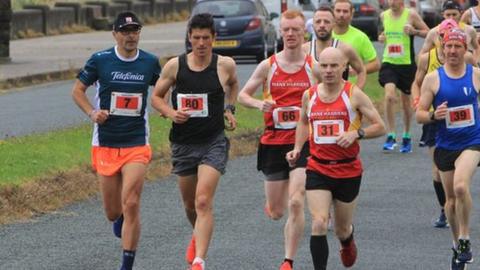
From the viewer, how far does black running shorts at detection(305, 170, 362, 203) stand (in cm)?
974

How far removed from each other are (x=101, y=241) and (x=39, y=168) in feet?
10.6

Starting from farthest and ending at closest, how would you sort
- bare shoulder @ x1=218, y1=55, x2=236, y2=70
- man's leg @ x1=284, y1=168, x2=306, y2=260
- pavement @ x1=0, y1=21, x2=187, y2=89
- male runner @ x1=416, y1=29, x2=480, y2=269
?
pavement @ x1=0, y1=21, x2=187, y2=89, male runner @ x1=416, y1=29, x2=480, y2=269, bare shoulder @ x1=218, y1=55, x2=236, y2=70, man's leg @ x1=284, y1=168, x2=306, y2=260

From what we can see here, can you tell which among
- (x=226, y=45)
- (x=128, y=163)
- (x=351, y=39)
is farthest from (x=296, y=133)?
(x=226, y=45)

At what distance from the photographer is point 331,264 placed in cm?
1068

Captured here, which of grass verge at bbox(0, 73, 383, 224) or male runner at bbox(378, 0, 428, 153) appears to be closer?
grass verge at bbox(0, 73, 383, 224)

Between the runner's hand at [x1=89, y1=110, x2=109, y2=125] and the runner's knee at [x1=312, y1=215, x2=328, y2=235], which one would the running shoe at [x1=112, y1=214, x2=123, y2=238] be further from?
the runner's knee at [x1=312, y1=215, x2=328, y2=235]

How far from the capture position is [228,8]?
34438 mm

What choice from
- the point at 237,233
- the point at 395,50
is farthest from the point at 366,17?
the point at 237,233

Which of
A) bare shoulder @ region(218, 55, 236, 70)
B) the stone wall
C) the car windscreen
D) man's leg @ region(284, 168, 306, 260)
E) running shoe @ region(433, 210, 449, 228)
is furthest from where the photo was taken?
the stone wall

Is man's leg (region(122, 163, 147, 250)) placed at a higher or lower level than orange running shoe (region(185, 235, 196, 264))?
higher

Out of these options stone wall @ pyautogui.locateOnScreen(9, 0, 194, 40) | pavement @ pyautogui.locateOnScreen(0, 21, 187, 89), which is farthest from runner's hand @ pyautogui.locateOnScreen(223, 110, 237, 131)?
stone wall @ pyautogui.locateOnScreen(9, 0, 194, 40)

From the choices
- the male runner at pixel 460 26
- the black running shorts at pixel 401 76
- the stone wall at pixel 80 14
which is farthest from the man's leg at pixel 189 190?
the stone wall at pixel 80 14

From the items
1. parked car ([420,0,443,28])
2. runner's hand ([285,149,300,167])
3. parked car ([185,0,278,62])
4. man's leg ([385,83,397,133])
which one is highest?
runner's hand ([285,149,300,167])

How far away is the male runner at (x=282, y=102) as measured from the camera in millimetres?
10602
